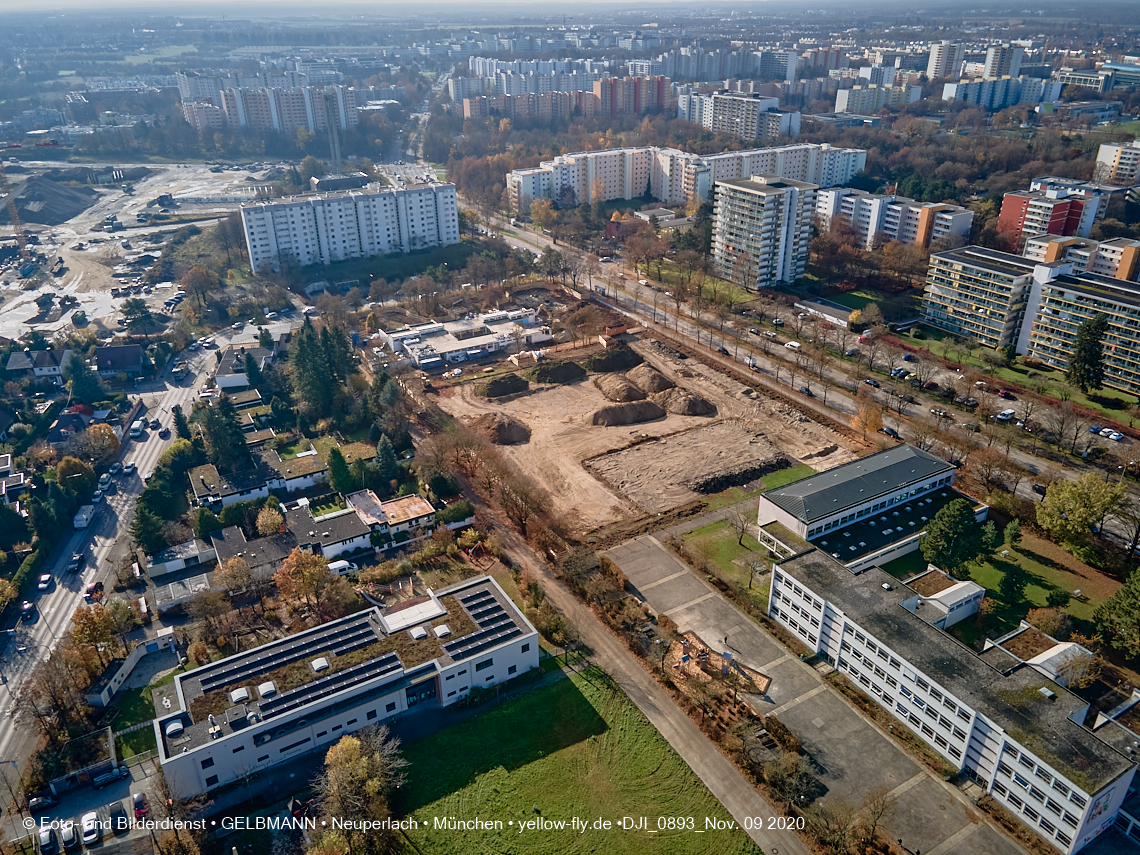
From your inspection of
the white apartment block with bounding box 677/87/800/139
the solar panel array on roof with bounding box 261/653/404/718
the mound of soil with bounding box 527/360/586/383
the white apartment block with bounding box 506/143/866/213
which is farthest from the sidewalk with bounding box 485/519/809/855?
the white apartment block with bounding box 677/87/800/139

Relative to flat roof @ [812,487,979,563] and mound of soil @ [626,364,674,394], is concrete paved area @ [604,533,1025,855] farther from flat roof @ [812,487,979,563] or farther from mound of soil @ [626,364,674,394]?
mound of soil @ [626,364,674,394]

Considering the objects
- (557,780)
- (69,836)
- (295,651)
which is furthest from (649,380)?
(69,836)

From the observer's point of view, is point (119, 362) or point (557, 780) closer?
point (557, 780)

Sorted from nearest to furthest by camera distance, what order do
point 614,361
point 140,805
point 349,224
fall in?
point 140,805 → point 614,361 → point 349,224

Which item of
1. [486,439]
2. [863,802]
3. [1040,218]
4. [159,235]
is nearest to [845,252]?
[1040,218]

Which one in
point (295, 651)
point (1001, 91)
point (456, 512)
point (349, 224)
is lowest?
point (456, 512)

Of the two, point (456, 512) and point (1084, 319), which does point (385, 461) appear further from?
point (1084, 319)
